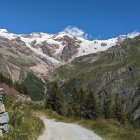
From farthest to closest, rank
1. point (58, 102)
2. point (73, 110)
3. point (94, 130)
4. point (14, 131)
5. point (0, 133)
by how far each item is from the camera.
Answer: point (73, 110) → point (58, 102) → point (94, 130) → point (14, 131) → point (0, 133)

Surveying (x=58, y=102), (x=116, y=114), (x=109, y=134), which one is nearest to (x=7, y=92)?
(x=109, y=134)

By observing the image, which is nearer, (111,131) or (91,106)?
(111,131)

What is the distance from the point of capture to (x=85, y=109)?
529ft

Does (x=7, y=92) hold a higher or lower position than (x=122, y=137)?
higher

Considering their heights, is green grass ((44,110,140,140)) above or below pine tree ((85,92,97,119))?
below

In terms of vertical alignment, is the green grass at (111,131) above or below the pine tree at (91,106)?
below

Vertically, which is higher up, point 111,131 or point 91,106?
point 91,106

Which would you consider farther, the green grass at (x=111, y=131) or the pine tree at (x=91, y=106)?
the pine tree at (x=91, y=106)

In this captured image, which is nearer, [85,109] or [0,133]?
[0,133]

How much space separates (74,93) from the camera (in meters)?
152

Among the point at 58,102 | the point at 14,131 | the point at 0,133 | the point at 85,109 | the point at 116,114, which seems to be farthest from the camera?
the point at 116,114

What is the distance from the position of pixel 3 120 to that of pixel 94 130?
19159 mm

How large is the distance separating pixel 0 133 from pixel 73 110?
131 meters

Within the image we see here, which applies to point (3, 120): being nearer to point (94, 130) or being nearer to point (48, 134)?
point (48, 134)
